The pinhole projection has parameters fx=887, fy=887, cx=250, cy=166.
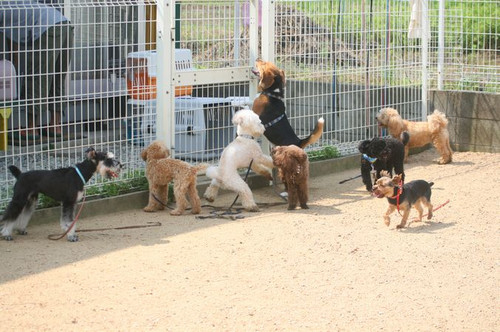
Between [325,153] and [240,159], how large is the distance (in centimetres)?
205

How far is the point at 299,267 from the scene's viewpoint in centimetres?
649

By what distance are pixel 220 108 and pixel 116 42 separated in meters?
1.30

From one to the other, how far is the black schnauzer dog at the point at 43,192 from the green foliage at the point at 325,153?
3515mm

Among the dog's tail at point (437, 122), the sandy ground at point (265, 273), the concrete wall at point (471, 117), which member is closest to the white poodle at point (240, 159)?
the sandy ground at point (265, 273)

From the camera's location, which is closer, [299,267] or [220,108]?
[299,267]

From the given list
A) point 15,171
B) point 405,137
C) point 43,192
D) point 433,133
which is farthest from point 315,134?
point 15,171

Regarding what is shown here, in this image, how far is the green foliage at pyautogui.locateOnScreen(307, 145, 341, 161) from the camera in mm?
10281

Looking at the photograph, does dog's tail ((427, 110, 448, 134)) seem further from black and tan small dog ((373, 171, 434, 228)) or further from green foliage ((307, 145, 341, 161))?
black and tan small dog ((373, 171, 434, 228))

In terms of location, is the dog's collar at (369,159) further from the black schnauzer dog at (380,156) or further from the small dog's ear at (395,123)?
the small dog's ear at (395,123)

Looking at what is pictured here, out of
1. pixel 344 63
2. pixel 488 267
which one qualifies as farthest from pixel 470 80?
pixel 488 267

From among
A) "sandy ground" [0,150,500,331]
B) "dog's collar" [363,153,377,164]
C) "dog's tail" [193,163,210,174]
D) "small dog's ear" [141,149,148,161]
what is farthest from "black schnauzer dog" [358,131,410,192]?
"small dog's ear" [141,149,148,161]

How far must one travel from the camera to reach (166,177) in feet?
26.7

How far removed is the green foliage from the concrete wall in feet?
7.15

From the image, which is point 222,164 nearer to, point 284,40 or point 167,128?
point 167,128
